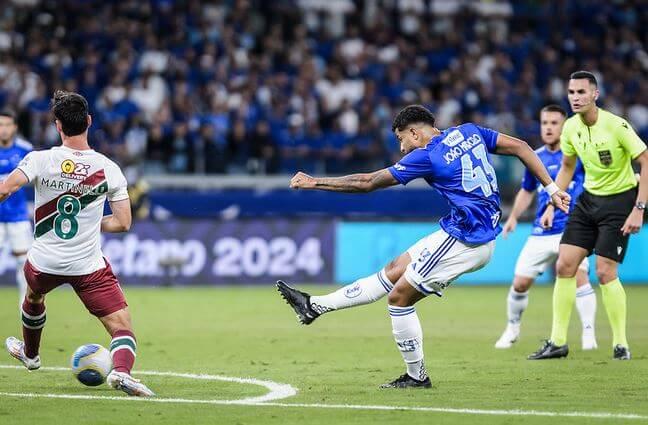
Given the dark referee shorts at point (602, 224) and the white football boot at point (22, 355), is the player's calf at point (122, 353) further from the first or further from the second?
the dark referee shorts at point (602, 224)

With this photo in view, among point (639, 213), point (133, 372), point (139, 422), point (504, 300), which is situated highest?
point (639, 213)

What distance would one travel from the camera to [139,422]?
751 cm

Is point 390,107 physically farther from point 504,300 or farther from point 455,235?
point 455,235

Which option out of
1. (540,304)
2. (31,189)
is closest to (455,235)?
(540,304)

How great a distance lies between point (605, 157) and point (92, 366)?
5337mm

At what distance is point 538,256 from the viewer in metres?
13.0

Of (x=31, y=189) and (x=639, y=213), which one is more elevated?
(x=639, y=213)

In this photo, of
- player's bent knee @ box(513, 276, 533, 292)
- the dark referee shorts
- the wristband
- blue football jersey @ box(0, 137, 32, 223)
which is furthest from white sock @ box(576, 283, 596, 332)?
blue football jersey @ box(0, 137, 32, 223)

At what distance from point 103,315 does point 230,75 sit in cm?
1692

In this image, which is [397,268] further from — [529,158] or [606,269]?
[606,269]

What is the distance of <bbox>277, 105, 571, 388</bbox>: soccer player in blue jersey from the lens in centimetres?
902

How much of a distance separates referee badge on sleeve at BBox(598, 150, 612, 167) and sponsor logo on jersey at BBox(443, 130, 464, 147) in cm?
278

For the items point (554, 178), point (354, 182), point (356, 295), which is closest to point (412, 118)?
point (354, 182)

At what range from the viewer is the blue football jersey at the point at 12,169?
48.0 feet
